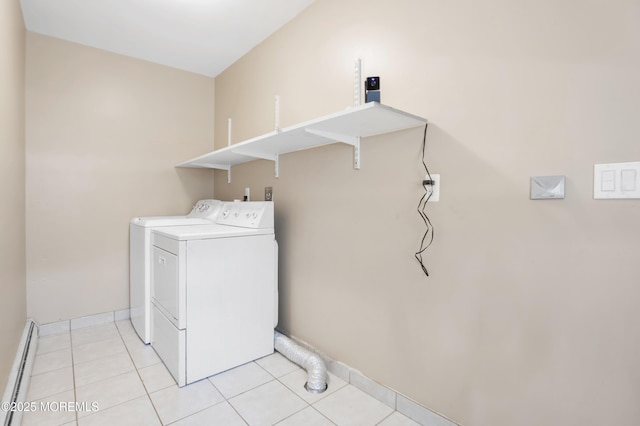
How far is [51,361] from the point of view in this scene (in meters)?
2.15

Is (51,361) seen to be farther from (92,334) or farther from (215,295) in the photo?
(215,295)

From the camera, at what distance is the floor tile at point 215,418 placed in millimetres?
1560

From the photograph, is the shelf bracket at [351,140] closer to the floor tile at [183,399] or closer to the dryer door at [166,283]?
the dryer door at [166,283]

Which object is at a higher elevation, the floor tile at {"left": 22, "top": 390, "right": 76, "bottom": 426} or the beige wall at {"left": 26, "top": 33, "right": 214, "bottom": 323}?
the beige wall at {"left": 26, "top": 33, "right": 214, "bottom": 323}

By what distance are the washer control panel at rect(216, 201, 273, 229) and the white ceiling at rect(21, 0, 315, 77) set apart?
55.2 inches

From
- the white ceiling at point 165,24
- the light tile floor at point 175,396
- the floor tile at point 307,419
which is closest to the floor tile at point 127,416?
the light tile floor at point 175,396

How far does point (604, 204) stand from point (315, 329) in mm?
1718

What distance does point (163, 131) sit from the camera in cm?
318

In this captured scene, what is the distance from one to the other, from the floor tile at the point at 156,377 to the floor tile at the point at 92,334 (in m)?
0.77

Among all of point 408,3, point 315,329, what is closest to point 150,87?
point 408,3

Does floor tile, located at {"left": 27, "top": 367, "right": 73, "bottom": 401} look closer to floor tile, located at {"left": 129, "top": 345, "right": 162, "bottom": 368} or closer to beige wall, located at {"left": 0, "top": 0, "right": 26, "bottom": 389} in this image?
beige wall, located at {"left": 0, "top": 0, "right": 26, "bottom": 389}

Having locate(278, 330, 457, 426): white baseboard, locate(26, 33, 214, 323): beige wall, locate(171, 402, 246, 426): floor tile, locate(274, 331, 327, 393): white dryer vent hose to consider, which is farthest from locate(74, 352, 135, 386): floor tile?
locate(278, 330, 457, 426): white baseboard

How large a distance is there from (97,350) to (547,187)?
299cm

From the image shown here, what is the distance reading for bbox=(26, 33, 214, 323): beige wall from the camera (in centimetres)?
257
